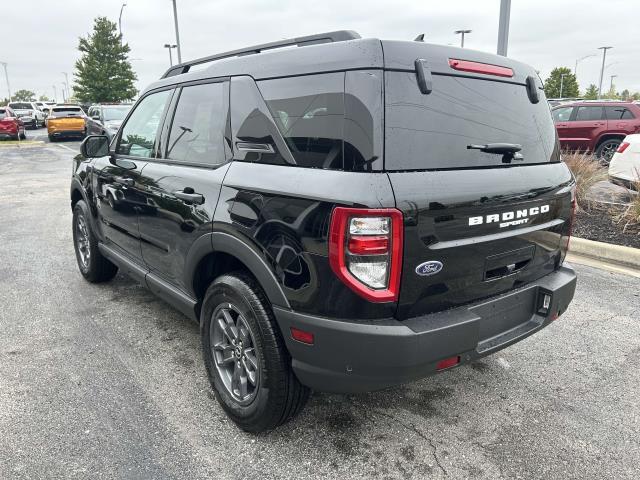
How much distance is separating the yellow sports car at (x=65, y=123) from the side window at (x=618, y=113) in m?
21.2

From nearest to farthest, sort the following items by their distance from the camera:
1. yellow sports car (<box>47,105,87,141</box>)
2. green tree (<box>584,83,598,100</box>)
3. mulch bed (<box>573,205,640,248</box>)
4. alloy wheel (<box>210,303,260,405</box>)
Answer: alloy wheel (<box>210,303,260,405</box>) < mulch bed (<box>573,205,640,248</box>) < yellow sports car (<box>47,105,87,141</box>) < green tree (<box>584,83,598,100</box>)

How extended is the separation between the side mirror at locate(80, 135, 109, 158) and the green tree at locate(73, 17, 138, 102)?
4098cm

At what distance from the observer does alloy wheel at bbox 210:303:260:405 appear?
8.35ft

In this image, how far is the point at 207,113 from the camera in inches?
115

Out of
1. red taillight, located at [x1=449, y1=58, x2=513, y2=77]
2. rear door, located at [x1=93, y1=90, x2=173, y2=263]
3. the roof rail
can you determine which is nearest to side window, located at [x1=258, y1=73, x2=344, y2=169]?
the roof rail

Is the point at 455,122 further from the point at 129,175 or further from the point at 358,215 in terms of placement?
the point at 129,175

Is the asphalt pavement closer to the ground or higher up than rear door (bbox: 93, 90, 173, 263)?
closer to the ground

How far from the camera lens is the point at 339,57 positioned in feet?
7.15

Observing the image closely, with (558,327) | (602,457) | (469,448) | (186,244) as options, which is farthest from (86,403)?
(558,327)

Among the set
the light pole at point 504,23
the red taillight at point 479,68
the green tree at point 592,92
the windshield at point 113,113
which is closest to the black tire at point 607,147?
the light pole at point 504,23

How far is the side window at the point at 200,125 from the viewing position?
9.13 ft

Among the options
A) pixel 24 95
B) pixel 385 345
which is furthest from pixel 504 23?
pixel 24 95

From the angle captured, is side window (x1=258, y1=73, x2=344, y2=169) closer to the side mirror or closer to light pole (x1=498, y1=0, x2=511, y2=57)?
the side mirror

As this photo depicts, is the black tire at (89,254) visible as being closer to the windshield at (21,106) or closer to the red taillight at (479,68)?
the red taillight at (479,68)
